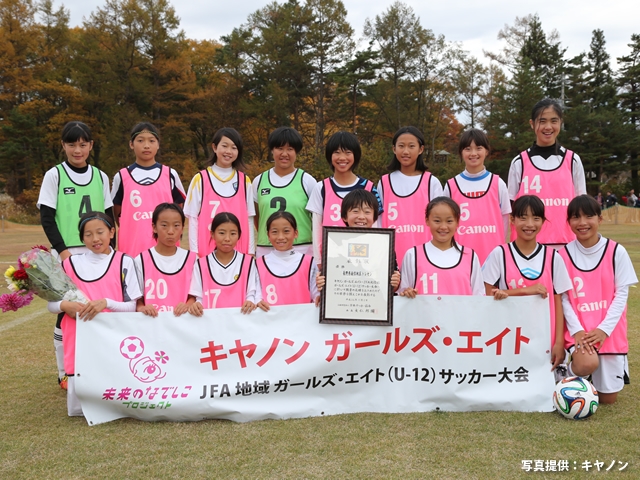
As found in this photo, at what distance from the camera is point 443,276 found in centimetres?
425

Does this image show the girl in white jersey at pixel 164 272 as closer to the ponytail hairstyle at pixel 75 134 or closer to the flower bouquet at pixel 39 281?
the flower bouquet at pixel 39 281

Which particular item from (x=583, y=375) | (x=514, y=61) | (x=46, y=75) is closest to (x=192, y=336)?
(x=583, y=375)

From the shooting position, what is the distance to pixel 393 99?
41094 millimetres

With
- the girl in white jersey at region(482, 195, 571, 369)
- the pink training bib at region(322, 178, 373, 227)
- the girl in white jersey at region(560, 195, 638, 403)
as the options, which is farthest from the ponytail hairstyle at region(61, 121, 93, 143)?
the girl in white jersey at region(560, 195, 638, 403)

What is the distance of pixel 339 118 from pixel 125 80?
15376 mm

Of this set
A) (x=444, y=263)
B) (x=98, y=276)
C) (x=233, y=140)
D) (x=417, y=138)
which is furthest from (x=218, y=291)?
(x=417, y=138)

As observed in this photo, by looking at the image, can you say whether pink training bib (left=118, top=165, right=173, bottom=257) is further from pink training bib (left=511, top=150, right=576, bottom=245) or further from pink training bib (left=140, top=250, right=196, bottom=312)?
pink training bib (left=511, top=150, right=576, bottom=245)

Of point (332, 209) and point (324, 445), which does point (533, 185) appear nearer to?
point (332, 209)

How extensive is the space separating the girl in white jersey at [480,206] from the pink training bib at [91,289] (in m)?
2.89

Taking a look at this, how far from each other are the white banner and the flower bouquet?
0.97ft

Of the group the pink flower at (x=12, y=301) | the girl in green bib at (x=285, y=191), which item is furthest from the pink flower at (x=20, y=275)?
the girl in green bib at (x=285, y=191)

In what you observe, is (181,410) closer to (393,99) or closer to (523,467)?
(523,467)

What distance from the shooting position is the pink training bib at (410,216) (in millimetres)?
4898

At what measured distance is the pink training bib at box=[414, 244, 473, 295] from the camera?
425 centimetres
